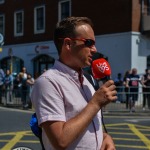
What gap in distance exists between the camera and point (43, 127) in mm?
2092

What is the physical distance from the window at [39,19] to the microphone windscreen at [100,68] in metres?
25.1

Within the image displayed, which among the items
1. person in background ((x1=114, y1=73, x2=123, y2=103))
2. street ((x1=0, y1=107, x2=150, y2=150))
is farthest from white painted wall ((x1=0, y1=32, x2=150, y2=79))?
street ((x1=0, y1=107, x2=150, y2=150))

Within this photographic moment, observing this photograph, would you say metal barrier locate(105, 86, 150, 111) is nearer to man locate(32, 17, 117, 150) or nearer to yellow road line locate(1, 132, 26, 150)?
yellow road line locate(1, 132, 26, 150)

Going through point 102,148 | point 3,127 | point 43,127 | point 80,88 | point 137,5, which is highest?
point 137,5

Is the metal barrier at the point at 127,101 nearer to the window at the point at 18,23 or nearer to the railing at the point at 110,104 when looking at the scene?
the railing at the point at 110,104

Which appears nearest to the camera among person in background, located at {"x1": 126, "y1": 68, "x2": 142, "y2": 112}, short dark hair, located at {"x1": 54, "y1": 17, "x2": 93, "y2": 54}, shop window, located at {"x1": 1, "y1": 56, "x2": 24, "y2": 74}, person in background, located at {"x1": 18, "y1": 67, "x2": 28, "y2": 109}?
short dark hair, located at {"x1": 54, "y1": 17, "x2": 93, "y2": 54}

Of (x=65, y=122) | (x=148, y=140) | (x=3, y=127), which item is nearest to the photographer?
(x=65, y=122)

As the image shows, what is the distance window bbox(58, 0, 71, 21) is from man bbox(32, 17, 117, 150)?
2341cm

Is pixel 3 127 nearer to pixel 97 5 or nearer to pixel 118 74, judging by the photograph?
pixel 118 74

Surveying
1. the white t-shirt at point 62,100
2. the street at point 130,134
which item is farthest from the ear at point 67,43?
the street at point 130,134

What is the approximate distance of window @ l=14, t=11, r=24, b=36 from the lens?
29.5 metres

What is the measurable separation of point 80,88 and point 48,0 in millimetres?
25136

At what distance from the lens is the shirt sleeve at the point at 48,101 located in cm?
206

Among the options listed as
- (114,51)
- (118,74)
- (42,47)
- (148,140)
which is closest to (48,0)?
(42,47)
